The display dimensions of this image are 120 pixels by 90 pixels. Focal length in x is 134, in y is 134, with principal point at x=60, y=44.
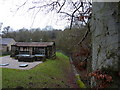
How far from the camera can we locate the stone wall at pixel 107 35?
104 centimetres

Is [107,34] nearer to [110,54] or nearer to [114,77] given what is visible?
[110,54]

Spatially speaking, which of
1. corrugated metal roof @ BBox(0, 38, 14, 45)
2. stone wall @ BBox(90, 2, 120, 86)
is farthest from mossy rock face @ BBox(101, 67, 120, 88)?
corrugated metal roof @ BBox(0, 38, 14, 45)

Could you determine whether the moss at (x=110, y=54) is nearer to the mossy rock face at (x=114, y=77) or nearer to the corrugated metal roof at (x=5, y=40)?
the mossy rock face at (x=114, y=77)

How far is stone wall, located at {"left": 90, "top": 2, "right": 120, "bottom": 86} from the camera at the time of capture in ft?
3.41

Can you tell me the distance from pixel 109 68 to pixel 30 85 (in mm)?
10279

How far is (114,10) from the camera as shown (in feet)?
3.49

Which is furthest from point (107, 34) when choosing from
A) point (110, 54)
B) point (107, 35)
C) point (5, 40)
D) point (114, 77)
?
point (5, 40)

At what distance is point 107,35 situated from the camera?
1.08 metres

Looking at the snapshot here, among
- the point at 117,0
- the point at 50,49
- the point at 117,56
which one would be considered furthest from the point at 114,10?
the point at 50,49

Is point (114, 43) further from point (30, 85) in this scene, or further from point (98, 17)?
point (30, 85)

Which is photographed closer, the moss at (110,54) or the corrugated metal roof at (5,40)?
the moss at (110,54)

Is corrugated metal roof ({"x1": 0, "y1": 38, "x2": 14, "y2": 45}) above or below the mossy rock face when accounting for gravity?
below

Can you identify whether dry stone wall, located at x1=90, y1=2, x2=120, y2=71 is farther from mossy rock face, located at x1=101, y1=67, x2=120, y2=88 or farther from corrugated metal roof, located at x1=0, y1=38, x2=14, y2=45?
corrugated metal roof, located at x1=0, y1=38, x2=14, y2=45

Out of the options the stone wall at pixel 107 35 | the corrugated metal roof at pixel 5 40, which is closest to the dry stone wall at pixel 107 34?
the stone wall at pixel 107 35
